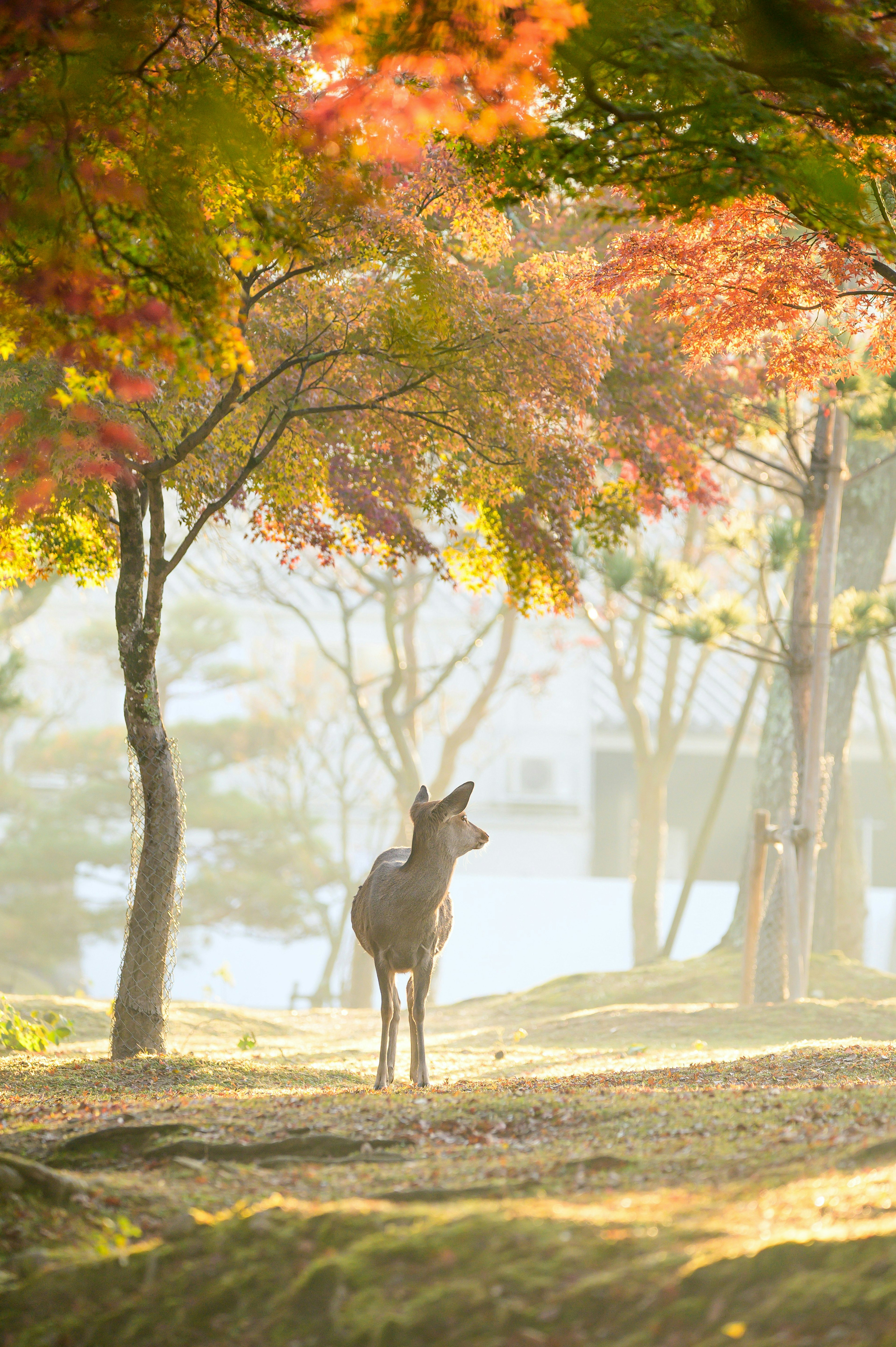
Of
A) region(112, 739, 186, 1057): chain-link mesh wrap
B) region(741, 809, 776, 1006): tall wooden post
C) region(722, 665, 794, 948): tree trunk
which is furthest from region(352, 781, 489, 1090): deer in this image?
region(722, 665, 794, 948): tree trunk

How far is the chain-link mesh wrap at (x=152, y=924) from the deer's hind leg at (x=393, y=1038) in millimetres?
2009

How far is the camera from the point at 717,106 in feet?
15.7

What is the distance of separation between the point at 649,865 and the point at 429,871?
14.0 m

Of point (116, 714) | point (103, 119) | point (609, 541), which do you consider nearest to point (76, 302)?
point (103, 119)

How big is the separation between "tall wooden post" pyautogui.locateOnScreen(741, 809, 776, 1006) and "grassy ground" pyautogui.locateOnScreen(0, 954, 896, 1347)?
544cm

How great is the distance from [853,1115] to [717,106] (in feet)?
13.3

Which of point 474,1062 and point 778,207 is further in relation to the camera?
point 474,1062

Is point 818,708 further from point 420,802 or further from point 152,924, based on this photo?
point 152,924

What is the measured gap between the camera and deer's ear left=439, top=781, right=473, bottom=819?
632 cm

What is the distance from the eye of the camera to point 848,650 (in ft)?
50.8

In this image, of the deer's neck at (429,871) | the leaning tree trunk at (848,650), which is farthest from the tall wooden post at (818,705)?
the deer's neck at (429,871)

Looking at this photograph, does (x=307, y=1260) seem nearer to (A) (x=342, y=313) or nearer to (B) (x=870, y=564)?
(A) (x=342, y=313)

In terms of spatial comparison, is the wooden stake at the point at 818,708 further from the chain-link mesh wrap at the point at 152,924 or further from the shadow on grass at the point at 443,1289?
the shadow on grass at the point at 443,1289

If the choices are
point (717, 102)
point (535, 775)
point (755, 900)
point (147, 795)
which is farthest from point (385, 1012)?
point (535, 775)
